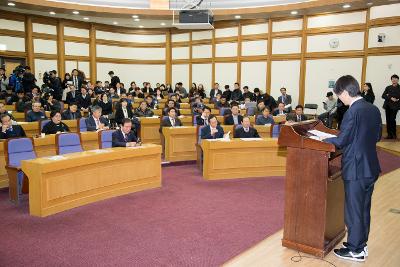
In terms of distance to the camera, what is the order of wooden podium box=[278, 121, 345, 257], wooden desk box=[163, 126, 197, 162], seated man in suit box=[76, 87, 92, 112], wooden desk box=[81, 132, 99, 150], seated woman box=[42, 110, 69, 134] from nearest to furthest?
1. wooden podium box=[278, 121, 345, 257]
2. seated woman box=[42, 110, 69, 134]
3. wooden desk box=[81, 132, 99, 150]
4. wooden desk box=[163, 126, 197, 162]
5. seated man in suit box=[76, 87, 92, 112]

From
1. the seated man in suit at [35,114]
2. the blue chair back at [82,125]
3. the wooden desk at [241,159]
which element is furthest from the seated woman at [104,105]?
the wooden desk at [241,159]

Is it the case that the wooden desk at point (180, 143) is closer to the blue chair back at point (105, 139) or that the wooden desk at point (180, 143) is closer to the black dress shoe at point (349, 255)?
the blue chair back at point (105, 139)

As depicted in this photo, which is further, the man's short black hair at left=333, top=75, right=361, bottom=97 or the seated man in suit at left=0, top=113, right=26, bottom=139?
the seated man in suit at left=0, top=113, right=26, bottom=139

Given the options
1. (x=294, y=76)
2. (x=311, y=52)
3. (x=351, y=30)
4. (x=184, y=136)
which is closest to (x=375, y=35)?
(x=351, y=30)

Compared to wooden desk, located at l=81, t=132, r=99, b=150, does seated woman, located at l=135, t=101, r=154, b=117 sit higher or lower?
higher

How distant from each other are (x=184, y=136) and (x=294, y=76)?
290 inches

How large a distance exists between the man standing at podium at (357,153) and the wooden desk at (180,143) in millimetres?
5125

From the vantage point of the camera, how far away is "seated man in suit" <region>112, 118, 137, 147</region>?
620 cm

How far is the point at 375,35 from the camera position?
38.8ft

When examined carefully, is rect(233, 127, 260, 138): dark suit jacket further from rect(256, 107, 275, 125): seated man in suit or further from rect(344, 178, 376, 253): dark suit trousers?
rect(344, 178, 376, 253): dark suit trousers

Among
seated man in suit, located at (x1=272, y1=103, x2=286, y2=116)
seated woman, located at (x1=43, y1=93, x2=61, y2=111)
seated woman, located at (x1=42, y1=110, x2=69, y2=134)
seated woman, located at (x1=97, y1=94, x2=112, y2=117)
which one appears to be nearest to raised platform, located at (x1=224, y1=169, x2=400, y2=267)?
seated woman, located at (x1=42, y1=110, x2=69, y2=134)

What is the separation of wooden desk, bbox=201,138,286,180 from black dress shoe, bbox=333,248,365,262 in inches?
136

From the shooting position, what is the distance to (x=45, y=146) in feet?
22.9

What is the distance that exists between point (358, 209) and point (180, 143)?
17.5 ft
